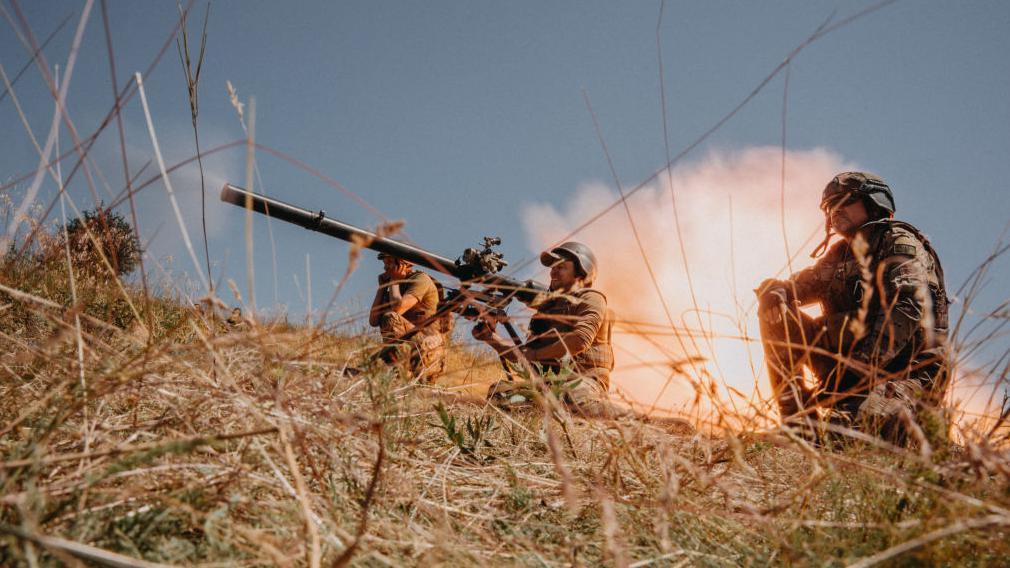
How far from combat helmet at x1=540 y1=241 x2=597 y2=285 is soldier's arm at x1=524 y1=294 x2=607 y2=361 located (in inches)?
16.0

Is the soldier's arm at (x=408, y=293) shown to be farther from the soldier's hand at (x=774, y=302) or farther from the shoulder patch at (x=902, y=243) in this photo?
the shoulder patch at (x=902, y=243)

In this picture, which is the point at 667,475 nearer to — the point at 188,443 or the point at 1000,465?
the point at 1000,465

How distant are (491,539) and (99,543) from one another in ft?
2.19

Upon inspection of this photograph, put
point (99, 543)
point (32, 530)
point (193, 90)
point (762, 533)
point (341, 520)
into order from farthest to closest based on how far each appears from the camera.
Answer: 1. point (193, 90)
2. point (762, 533)
3. point (341, 520)
4. point (99, 543)
5. point (32, 530)

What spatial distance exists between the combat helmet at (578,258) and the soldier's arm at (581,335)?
16.0 inches

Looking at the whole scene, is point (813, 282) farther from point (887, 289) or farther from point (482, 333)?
point (482, 333)

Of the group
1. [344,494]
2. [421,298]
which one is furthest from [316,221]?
[344,494]

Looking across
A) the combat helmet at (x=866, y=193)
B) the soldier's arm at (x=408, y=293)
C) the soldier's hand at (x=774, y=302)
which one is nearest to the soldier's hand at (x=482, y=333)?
the soldier's arm at (x=408, y=293)

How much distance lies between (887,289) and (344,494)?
12.6 feet

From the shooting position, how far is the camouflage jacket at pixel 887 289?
3154 millimetres

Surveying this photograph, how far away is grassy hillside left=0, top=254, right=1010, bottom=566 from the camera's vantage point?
74 centimetres

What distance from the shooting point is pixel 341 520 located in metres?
0.94

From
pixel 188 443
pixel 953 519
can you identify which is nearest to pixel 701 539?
pixel 953 519

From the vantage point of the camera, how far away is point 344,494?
1048 millimetres
